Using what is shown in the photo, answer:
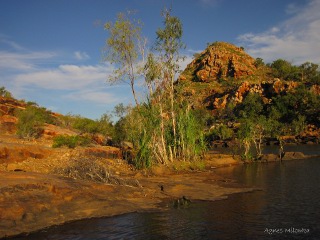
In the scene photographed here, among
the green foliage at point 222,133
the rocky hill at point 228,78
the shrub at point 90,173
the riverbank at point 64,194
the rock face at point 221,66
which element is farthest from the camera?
the rock face at point 221,66

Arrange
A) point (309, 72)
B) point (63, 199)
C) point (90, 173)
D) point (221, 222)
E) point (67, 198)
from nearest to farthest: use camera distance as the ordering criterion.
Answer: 1. point (221, 222)
2. point (63, 199)
3. point (67, 198)
4. point (90, 173)
5. point (309, 72)

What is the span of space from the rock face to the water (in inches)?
4982

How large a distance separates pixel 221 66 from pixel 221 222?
137573 millimetres

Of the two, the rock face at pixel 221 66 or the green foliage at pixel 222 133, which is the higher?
the rock face at pixel 221 66

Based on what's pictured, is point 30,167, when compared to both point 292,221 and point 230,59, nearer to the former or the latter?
point 292,221

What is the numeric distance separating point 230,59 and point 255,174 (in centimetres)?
12734

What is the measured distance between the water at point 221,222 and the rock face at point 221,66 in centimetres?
12655

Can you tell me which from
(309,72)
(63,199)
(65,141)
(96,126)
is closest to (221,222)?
(63,199)

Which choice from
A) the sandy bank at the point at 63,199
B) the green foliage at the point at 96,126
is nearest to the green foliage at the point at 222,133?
the green foliage at the point at 96,126

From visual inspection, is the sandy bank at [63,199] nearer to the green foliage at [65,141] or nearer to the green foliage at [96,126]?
the green foliage at [65,141]

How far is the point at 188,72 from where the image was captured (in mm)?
158875

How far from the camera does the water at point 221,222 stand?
1168cm

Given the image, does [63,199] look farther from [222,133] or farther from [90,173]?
[222,133]

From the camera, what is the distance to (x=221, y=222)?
13133 millimetres
